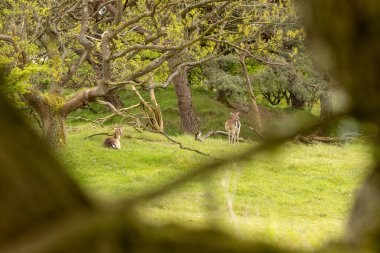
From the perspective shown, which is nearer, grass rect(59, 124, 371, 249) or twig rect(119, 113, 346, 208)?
twig rect(119, 113, 346, 208)

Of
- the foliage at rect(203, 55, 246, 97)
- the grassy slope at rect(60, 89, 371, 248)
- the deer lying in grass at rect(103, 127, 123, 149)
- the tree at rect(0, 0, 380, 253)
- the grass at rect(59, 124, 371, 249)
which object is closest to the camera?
the tree at rect(0, 0, 380, 253)

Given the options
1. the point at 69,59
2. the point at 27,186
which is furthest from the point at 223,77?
the point at 27,186

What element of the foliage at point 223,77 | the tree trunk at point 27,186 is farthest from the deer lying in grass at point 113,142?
the tree trunk at point 27,186

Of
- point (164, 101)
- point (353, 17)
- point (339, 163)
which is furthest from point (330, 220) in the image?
point (164, 101)

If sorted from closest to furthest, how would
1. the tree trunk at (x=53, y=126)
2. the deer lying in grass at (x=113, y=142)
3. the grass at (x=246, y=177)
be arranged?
the grass at (x=246, y=177)
the tree trunk at (x=53, y=126)
the deer lying in grass at (x=113, y=142)

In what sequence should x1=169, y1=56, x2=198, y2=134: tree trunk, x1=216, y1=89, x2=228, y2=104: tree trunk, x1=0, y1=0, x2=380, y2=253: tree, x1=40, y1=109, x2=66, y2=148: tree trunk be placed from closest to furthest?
x1=0, y1=0, x2=380, y2=253: tree
x1=40, y1=109, x2=66, y2=148: tree trunk
x1=169, y1=56, x2=198, y2=134: tree trunk
x1=216, y1=89, x2=228, y2=104: tree trunk

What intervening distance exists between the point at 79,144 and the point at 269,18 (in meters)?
6.49

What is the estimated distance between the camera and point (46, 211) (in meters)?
0.68

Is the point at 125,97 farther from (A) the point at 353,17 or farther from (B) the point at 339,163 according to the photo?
(A) the point at 353,17

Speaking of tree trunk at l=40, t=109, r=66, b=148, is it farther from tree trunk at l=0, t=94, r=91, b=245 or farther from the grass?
tree trunk at l=0, t=94, r=91, b=245

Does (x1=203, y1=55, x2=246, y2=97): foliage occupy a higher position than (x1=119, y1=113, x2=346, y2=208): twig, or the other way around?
(x1=119, y1=113, x2=346, y2=208): twig

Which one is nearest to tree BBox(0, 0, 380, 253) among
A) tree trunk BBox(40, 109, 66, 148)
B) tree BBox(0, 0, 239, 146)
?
tree BBox(0, 0, 239, 146)

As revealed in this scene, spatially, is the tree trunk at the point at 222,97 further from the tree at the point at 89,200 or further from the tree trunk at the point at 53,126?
the tree at the point at 89,200

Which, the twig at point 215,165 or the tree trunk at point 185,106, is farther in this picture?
the tree trunk at point 185,106
